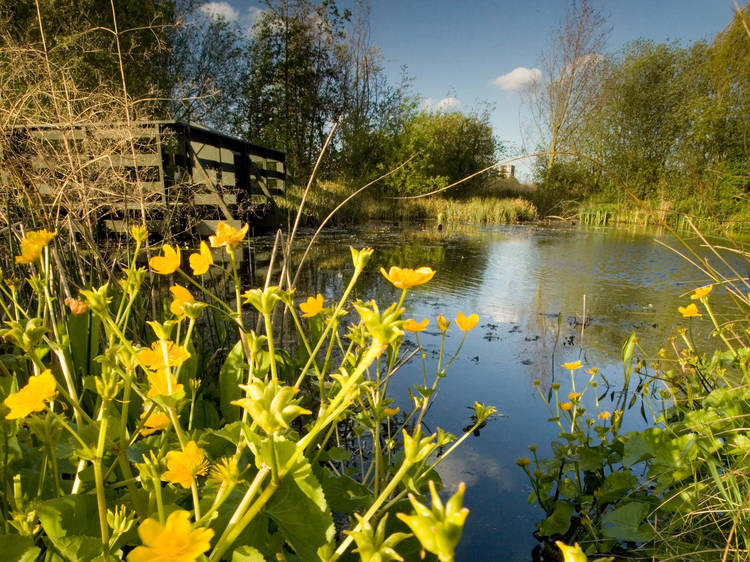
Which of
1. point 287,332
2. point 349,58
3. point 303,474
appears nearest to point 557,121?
point 349,58

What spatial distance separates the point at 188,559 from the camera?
288 mm

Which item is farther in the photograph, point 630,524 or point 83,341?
point 83,341

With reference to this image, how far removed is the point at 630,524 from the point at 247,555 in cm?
74

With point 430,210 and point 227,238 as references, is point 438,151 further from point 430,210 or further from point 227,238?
point 227,238

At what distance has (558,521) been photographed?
2.94ft

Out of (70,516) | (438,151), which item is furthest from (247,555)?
(438,151)

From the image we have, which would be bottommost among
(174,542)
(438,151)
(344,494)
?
(344,494)

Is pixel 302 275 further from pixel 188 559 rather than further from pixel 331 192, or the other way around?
pixel 331 192

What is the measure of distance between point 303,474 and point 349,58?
585 inches

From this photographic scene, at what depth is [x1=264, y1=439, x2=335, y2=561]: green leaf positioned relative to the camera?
0.46 m

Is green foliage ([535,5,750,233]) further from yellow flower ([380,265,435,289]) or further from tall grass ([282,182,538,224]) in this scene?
yellow flower ([380,265,435,289])

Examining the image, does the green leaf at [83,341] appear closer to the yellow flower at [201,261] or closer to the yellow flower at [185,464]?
the yellow flower at [201,261]

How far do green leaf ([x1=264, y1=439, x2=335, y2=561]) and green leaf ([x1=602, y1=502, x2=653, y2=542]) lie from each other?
0.63 m

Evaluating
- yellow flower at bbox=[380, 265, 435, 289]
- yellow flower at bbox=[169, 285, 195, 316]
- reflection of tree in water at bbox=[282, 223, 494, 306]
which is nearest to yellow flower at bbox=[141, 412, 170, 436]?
yellow flower at bbox=[169, 285, 195, 316]
